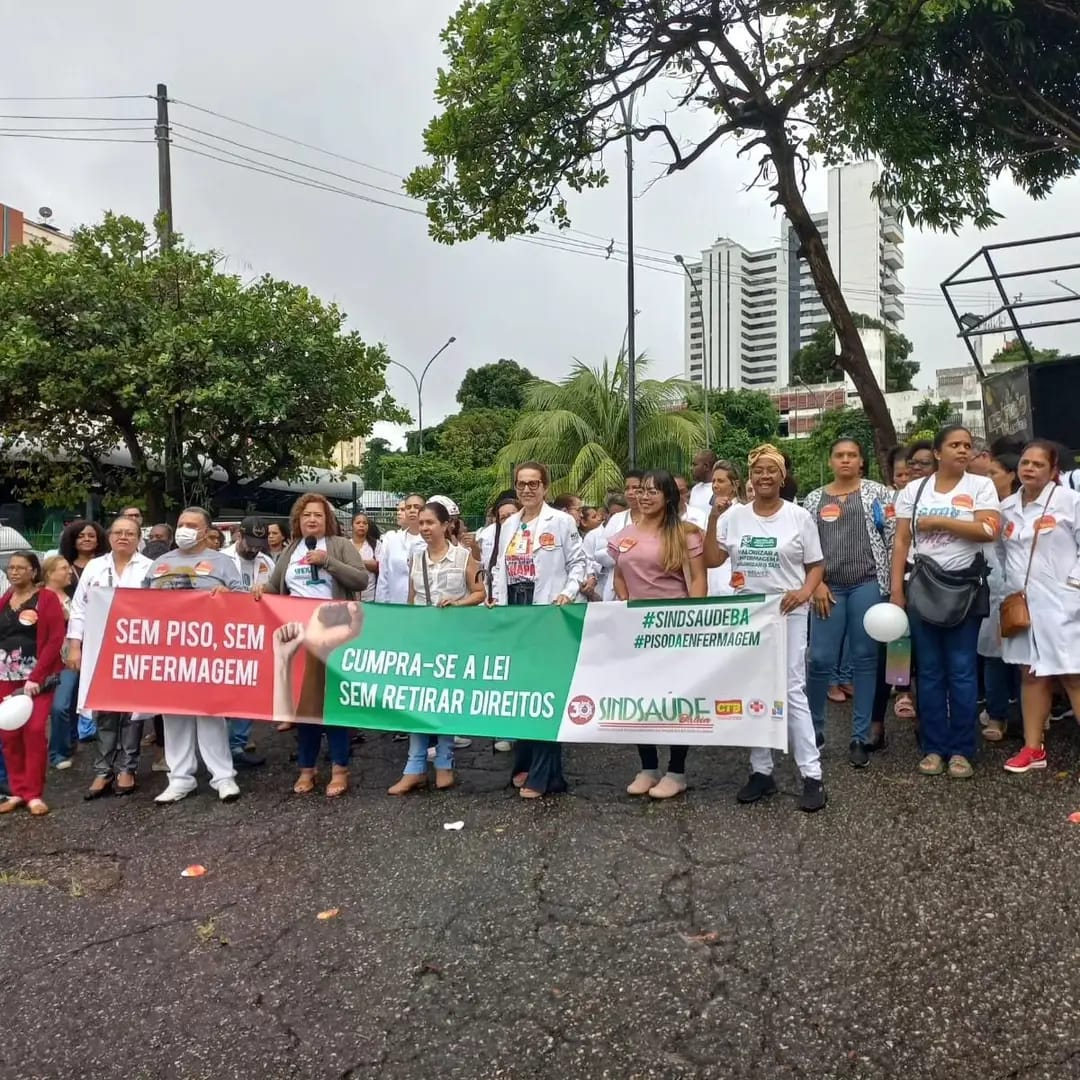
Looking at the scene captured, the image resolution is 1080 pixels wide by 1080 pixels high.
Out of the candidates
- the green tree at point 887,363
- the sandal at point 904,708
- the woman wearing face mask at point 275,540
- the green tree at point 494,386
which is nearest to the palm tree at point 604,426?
the woman wearing face mask at point 275,540

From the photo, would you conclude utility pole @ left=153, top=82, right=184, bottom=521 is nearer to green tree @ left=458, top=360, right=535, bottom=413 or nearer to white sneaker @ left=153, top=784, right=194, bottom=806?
white sneaker @ left=153, top=784, right=194, bottom=806

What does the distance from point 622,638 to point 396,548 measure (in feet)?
7.94

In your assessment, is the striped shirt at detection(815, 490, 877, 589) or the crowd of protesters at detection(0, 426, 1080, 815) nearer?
the crowd of protesters at detection(0, 426, 1080, 815)

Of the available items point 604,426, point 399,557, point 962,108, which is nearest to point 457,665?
point 399,557

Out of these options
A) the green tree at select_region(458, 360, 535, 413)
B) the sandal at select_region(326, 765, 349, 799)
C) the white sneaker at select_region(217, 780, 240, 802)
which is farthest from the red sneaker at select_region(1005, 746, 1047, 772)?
the green tree at select_region(458, 360, 535, 413)

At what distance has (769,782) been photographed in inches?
197

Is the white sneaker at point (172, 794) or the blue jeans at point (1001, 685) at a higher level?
the blue jeans at point (1001, 685)

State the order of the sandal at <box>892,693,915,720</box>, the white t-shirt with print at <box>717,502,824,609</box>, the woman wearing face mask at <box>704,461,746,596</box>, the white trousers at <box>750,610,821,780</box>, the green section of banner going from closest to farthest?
the white trousers at <box>750,610,821,780</box>
the white t-shirt with print at <box>717,502,824,609</box>
the green section of banner
the sandal at <box>892,693,915,720</box>
the woman wearing face mask at <box>704,461,746,596</box>

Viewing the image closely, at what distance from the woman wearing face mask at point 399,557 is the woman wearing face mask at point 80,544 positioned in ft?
6.51

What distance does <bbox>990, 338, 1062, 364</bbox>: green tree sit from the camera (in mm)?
8191

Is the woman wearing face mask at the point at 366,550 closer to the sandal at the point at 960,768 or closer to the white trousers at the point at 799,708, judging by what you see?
the white trousers at the point at 799,708

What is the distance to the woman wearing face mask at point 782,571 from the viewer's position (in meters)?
4.84

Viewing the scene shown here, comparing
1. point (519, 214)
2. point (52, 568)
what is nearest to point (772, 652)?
point (52, 568)

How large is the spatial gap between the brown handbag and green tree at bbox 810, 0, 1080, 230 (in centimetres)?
602
